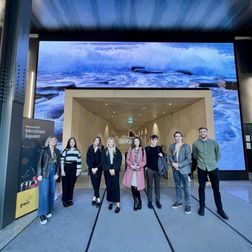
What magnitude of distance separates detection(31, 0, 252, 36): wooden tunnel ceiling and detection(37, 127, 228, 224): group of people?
5.33 meters

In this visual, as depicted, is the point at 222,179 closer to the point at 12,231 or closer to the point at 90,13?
the point at 12,231

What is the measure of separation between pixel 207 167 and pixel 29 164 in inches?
130

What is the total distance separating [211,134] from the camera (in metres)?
6.68

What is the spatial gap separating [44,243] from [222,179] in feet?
21.5

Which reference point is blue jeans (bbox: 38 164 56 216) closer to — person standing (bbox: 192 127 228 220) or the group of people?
the group of people

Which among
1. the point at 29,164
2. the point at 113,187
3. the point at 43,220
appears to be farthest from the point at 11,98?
the point at 113,187

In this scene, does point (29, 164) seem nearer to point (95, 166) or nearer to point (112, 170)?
point (95, 166)

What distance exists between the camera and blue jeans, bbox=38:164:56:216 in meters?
3.04

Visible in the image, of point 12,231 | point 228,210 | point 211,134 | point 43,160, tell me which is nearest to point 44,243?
point 12,231

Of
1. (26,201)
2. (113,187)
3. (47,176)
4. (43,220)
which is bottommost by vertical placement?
(43,220)

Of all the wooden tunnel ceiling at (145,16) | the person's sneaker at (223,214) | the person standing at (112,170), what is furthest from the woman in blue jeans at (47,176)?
the wooden tunnel ceiling at (145,16)

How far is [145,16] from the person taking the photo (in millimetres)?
7012

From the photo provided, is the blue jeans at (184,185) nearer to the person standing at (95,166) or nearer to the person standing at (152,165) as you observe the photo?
the person standing at (152,165)

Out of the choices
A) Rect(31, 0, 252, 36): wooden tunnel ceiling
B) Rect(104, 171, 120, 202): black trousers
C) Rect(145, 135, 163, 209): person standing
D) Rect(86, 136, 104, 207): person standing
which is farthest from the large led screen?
Rect(145, 135, 163, 209): person standing
